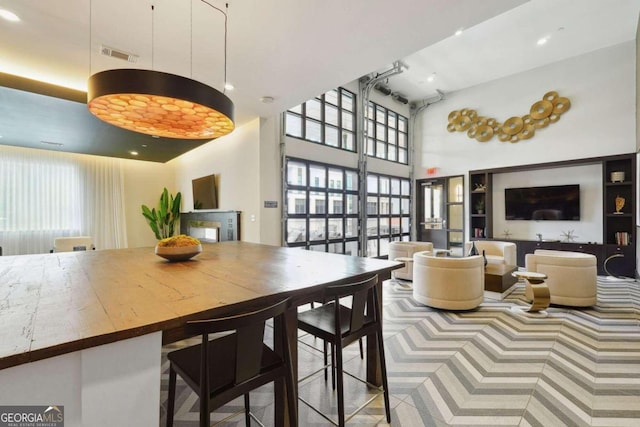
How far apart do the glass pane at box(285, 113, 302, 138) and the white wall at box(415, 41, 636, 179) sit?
4657 millimetres

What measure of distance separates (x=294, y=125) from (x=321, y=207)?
1821 mm

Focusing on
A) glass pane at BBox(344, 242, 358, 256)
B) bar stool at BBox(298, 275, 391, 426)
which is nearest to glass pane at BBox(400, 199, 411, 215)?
glass pane at BBox(344, 242, 358, 256)

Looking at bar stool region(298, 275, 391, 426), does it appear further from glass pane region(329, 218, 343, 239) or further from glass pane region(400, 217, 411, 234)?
glass pane region(400, 217, 411, 234)

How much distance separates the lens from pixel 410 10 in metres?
2.51

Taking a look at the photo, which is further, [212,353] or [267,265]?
[267,265]

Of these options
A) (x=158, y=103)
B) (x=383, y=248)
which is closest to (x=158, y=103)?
(x=158, y=103)

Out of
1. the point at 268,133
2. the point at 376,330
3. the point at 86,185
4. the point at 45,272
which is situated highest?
the point at 268,133

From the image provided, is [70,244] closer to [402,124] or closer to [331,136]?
[331,136]

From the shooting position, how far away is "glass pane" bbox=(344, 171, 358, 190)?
6.95 m

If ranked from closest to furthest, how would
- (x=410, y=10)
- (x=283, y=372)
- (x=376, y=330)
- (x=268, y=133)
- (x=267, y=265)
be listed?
(x=283, y=372)
(x=376, y=330)
(x=267, y=265)
(x=410, y=10)
(x=268, y=133)

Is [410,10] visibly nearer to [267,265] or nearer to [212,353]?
[267,265]

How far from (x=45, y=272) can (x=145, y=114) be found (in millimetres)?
1300

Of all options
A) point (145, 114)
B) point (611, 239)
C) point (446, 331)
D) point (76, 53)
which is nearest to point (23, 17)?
point (76, 53)

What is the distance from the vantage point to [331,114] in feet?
22.1
